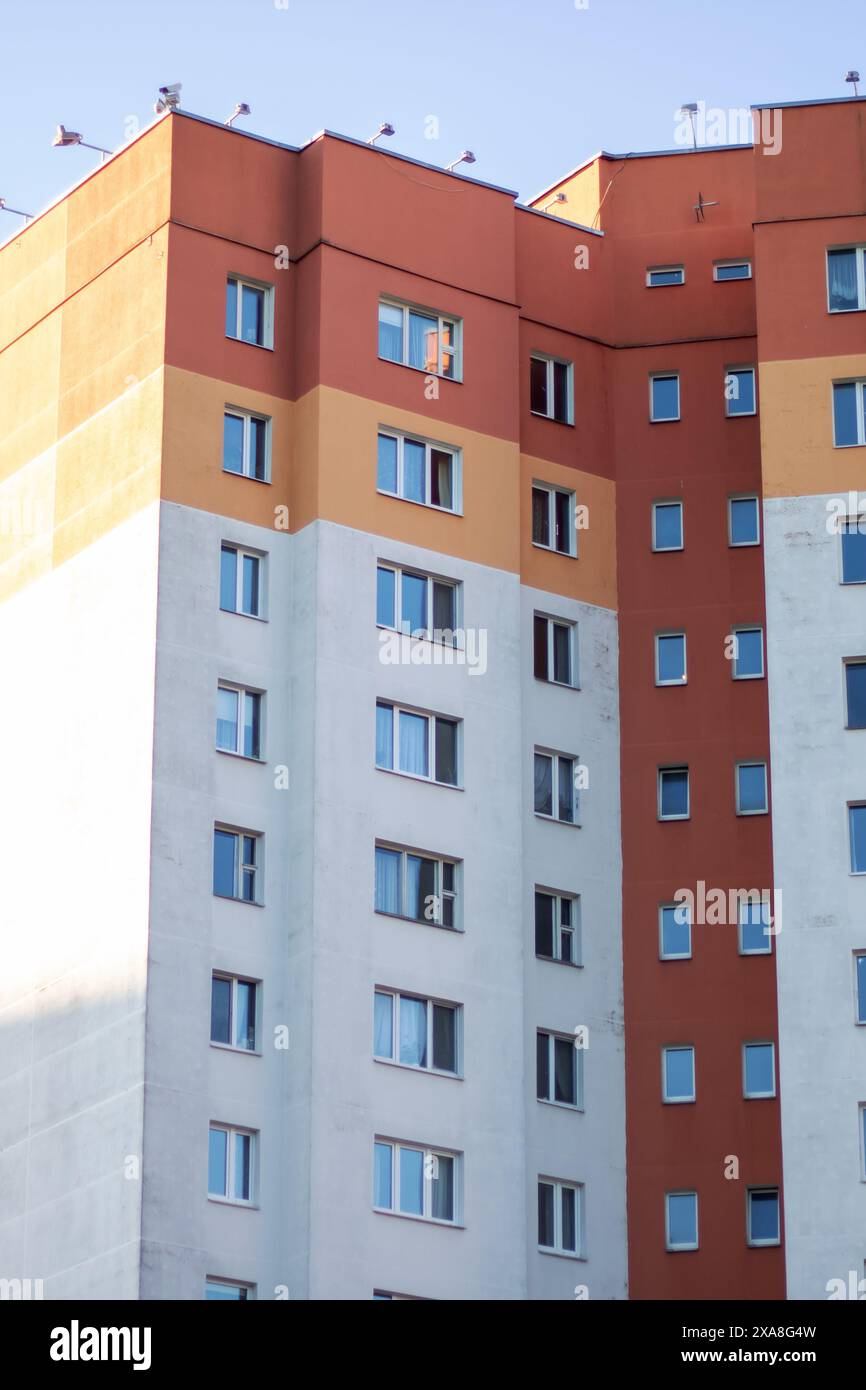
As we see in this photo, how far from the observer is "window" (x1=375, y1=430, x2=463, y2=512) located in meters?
57.9

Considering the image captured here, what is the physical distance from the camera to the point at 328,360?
57469 mm

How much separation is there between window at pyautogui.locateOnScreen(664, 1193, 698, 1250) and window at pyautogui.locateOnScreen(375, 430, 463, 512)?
14160 millimetres

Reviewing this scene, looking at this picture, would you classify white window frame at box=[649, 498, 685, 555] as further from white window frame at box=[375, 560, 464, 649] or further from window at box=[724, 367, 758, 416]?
white window frame at box=[375, 560, 464, 649]

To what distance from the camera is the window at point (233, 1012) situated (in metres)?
53.2

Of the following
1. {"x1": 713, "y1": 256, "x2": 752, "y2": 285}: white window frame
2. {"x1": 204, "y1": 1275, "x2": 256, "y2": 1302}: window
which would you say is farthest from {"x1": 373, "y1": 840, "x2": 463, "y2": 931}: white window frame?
{"x1": 713, "y1": 256, "x2": 752, "y2": 285}: white window frame

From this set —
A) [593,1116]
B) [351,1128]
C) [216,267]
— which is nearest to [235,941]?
[351,1128]

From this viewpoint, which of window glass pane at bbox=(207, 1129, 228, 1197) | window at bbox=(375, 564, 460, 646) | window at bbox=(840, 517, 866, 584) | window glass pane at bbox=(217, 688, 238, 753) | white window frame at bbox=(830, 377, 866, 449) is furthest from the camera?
white window frame at bbox=(830, 377, 866, 449)

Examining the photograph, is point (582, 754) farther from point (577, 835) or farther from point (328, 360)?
point (328, 360)

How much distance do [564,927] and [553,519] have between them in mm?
8675

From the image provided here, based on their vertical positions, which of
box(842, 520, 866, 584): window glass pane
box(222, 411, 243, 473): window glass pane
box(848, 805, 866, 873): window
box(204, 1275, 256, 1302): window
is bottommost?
box(204, 1275, 256, 1302): window

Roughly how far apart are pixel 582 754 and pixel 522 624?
2.89 meters

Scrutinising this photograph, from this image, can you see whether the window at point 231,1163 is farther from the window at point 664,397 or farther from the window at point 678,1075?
the window at point 664,397

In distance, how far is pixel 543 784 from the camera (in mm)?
58906

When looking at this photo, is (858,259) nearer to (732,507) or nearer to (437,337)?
(732,507)
